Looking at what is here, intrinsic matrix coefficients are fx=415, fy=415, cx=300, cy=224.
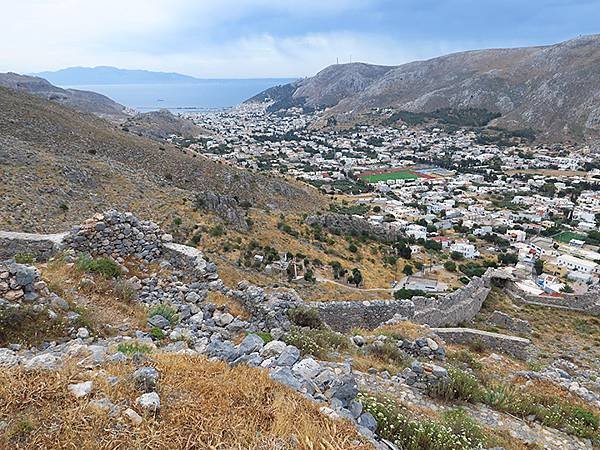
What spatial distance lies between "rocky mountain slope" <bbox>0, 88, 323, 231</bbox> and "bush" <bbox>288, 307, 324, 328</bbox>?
44.8 feet

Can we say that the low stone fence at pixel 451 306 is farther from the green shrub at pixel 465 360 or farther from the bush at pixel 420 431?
the bush at pixel 420 431

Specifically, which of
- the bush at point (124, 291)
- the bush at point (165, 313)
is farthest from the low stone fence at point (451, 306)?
the bush at point (124, 291)

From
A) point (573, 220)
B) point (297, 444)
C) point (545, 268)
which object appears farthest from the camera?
point (573, 220)

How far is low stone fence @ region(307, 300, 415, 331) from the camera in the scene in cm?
1120

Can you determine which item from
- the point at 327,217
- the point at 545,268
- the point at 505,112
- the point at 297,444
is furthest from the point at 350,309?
the point at 505,112

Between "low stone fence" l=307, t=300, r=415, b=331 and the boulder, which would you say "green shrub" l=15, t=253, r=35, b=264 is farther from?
the boulder

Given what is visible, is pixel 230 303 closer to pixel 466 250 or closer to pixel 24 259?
pixel 24 259

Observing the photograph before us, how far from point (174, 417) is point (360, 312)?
8566 millimetres

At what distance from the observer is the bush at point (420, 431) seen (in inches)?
183

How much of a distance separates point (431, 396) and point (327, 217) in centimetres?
3304

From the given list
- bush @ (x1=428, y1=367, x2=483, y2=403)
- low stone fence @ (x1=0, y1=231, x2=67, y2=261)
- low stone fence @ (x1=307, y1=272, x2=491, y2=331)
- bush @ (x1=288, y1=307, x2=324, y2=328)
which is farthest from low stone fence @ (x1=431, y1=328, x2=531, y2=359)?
low stone fence @ (x1=0, y1=231, x2=67, y2=261)

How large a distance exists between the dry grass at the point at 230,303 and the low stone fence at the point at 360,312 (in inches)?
82.8

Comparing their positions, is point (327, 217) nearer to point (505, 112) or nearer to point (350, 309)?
point (350, 309)

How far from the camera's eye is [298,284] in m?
20.9
